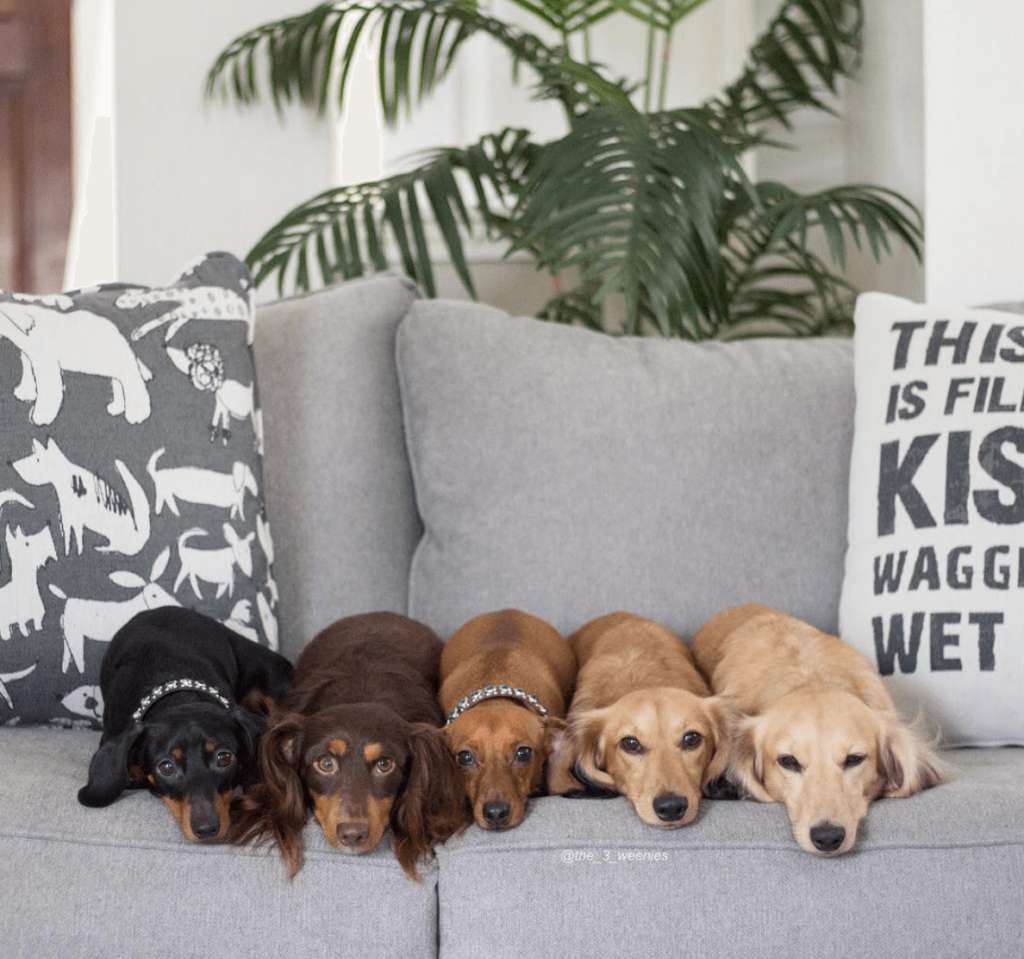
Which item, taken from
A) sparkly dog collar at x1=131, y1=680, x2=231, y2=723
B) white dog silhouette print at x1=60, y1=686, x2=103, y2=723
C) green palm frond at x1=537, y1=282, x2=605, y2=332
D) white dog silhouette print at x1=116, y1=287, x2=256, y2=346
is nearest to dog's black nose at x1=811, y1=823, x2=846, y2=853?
sparkly dog collar at x1=131, y1=680, x2=231, y2=723

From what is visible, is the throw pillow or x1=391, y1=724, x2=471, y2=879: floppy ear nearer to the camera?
x1=391, y1=724, x2=471, y2=879: floppy ear

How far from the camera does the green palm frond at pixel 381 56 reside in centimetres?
288

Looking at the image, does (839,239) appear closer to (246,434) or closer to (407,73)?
(407,73)

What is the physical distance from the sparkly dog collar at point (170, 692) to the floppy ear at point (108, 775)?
6.9 inches

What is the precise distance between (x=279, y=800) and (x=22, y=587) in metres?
0.55

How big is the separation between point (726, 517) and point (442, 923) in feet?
3.01

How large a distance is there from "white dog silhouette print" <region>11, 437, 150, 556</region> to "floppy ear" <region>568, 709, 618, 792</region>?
2.20 ft

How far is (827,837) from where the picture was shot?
4.63 feet

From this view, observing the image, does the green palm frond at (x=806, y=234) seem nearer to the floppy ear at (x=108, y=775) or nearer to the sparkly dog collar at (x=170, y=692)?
the sparkly dog collar at (x=170, y=692)

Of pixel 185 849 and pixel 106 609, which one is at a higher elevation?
pixel 106 609

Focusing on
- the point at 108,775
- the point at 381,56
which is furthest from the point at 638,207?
the point at 108,775

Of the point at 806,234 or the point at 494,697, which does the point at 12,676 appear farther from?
the point at 806,234

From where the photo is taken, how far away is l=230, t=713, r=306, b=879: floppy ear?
4.76ft

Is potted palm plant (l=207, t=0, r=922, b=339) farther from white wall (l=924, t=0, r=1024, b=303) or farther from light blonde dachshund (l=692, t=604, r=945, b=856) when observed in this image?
light blonde dachshund (l=692, t=604, r=945, b=856)
